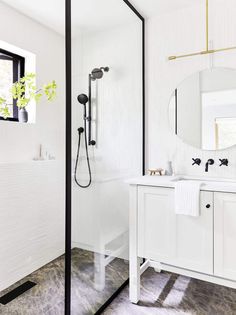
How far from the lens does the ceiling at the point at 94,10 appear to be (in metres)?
1.61

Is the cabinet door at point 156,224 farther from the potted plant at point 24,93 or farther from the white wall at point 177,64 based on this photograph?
the potted plant at point 24,93

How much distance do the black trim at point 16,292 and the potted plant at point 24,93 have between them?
1.42 metres

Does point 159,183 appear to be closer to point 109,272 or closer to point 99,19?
point 109,272

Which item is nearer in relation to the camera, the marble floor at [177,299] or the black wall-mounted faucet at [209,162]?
the marble floor at [177,299]

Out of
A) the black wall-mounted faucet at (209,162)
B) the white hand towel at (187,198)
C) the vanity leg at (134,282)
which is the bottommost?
the vanity leg at (134,282)

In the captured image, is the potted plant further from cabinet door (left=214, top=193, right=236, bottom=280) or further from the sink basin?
cabinet door (left=214, top=193, right=236, bottom=280)

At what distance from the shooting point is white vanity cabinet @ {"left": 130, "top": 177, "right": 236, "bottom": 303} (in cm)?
160

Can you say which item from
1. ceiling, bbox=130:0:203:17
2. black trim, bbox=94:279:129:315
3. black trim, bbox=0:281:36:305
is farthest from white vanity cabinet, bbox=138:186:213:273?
ceiling, bbox=130:0:203:17

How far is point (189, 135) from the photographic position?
7.22 feet

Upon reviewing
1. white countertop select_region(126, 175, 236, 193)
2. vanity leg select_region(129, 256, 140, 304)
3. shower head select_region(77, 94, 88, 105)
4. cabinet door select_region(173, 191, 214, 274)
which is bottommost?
vanity leg select_region(129, 256, 140, 304)

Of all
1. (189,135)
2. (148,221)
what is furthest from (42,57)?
(148,221)

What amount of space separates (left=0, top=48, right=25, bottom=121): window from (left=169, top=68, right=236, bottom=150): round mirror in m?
1.45

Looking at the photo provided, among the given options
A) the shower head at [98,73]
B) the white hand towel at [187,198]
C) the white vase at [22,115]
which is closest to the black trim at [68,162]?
the shower head at [98,73]

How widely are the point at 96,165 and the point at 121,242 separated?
2.53ft
